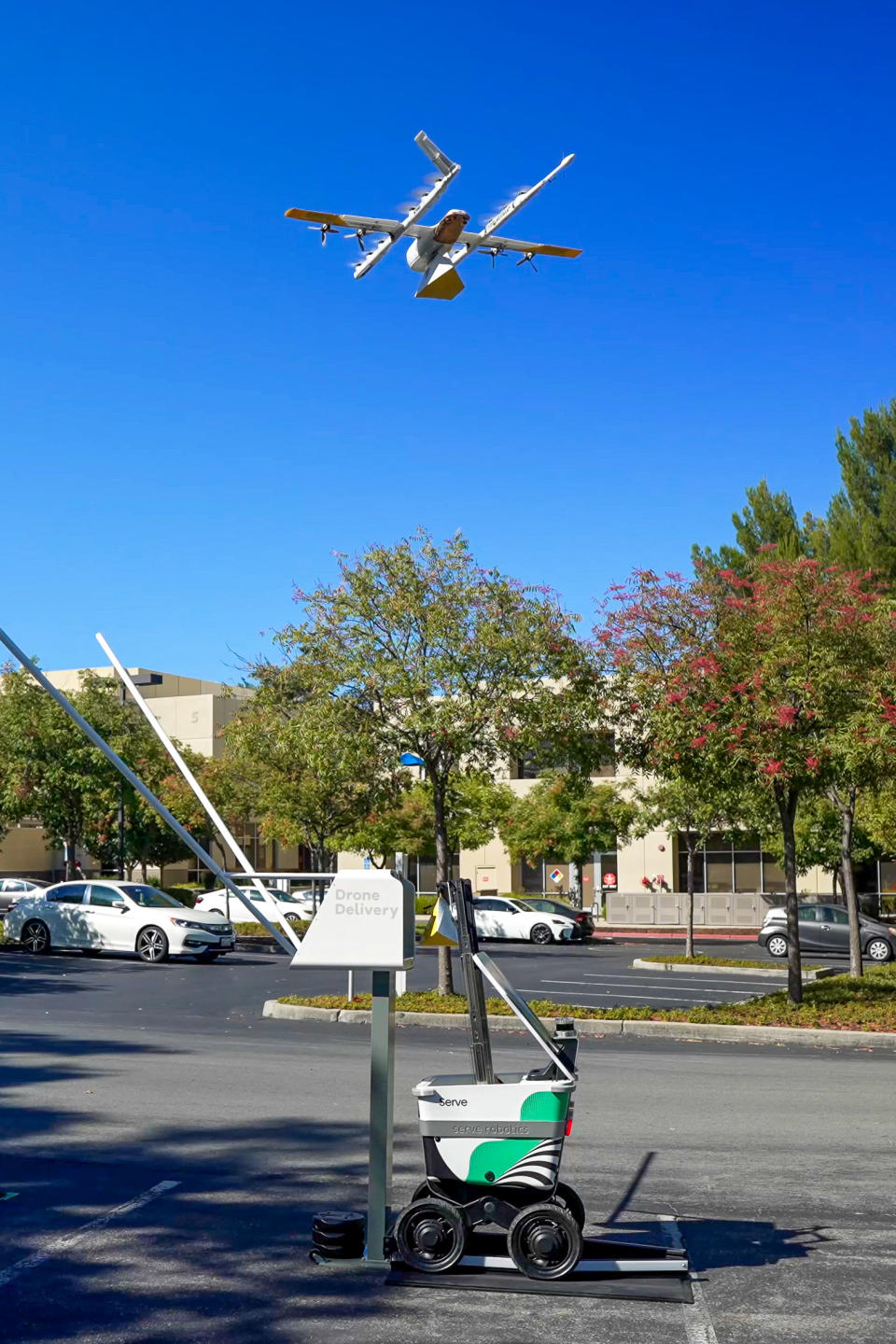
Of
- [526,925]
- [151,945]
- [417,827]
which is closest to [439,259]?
[151,945]

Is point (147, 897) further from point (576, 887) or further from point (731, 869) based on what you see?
point (731, 869)

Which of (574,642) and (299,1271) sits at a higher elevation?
(574,642)

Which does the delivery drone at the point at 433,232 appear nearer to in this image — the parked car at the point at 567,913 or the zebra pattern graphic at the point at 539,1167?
the zebra pattern graphic at the point at 539,1167

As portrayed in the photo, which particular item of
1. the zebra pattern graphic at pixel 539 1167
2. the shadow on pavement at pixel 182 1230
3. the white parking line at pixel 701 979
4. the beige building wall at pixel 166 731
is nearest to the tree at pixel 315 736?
the white parking line at pixel 701 979

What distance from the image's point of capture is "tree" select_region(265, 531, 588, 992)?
60.1ft

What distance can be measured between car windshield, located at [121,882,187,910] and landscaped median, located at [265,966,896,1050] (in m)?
9.99

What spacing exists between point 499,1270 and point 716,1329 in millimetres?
1146

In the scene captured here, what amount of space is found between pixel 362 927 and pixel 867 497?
3080 centimetres

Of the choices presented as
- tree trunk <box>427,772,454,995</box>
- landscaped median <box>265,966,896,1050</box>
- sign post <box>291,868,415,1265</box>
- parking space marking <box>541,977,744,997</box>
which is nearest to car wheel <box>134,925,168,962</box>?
parking space marking <box>541,977,744,997</box>

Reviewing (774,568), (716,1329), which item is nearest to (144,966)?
(774,568)

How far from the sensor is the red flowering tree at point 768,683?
54.2 feet

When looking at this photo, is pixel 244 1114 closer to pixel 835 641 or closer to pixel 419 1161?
pixel 419 1161

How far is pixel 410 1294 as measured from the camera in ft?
20.4

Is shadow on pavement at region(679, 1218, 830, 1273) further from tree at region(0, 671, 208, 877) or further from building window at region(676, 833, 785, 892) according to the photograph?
building window at region(676, 833, 785, 892)
